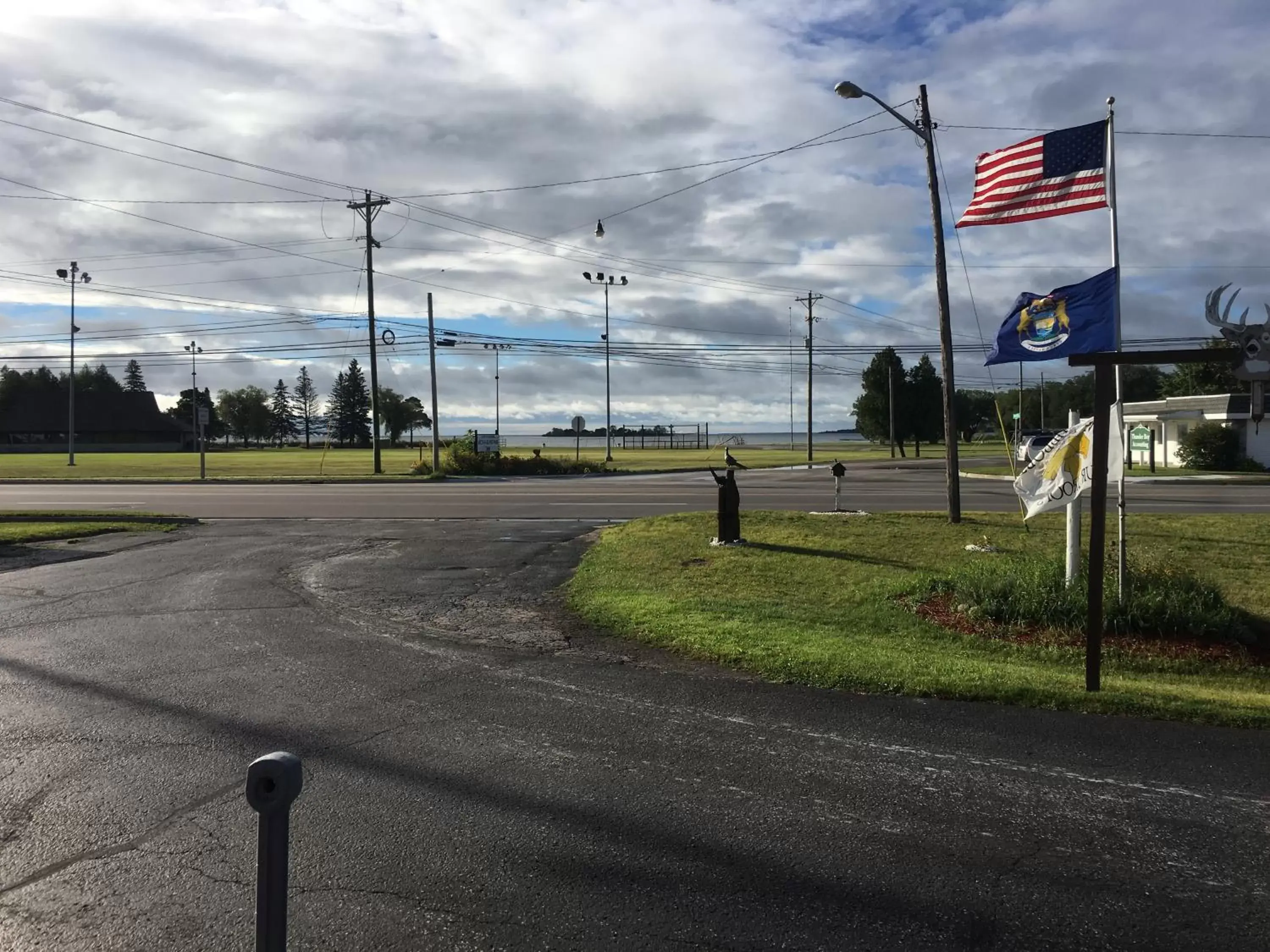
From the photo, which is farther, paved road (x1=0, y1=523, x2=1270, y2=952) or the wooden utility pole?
the wooden utility pole

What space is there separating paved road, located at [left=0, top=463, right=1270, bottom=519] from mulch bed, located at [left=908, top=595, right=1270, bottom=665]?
11.4 meters

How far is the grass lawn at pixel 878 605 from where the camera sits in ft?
21.9

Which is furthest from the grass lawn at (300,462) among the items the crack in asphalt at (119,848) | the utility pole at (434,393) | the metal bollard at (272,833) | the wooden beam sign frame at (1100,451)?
the metal bollard at (272,833)

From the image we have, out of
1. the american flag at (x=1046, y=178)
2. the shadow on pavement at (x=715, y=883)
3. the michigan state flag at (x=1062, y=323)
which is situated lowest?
the shadow on pavement at (x=715, y=883)

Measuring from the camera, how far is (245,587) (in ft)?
37.7

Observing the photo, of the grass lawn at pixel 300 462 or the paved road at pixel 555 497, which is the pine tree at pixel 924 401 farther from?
the paved road at pixel 555 497

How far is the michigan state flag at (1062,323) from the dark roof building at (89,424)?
108m

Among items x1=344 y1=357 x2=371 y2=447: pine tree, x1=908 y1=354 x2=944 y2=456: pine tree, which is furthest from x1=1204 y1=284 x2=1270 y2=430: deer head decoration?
x1=344 y1=357 x2=371 y2=447: pine tree

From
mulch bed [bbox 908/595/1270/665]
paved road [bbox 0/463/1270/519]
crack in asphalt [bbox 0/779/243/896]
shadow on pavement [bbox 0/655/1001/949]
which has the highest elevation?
paved road [bbox 0/463/1270/519]

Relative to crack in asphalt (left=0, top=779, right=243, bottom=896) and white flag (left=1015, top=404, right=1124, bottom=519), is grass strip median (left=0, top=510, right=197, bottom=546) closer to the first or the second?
crack in asphalt (left=0, top=779, right=243, bottom=896)

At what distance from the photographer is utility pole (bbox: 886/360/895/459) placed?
6381 centimetres

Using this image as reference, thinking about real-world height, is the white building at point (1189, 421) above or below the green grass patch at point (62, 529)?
above

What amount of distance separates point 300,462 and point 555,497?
4113 centimetres

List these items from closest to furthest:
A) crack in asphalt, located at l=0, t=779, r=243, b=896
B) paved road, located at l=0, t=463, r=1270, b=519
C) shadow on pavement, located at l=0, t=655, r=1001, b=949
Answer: shadow on pavement, located at l=0, t=655, r=1001, b=949
crack in asphalt, located at l=0, t=779, r=243, b=896
paved road, located at l=0, t=463, r=1270, b=519
